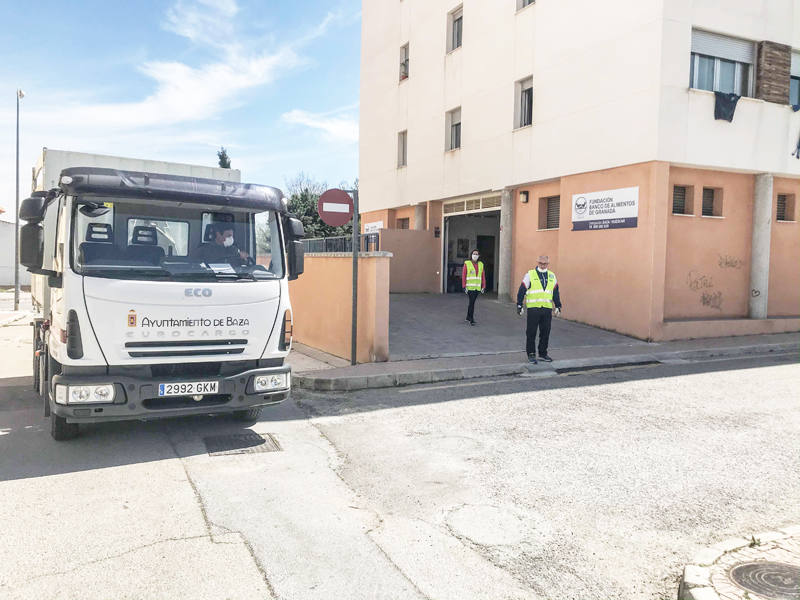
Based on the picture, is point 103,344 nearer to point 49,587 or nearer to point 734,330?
point 49,587

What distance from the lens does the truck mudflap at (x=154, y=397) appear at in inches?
217

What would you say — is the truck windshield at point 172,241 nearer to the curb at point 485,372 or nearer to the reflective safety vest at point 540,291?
the curb at point 485,372

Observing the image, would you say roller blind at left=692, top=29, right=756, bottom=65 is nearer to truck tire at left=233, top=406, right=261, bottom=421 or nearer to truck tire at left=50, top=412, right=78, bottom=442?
truck tire at left=233, top=406, right=261, bottom=421

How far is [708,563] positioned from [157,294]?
15.4 feet

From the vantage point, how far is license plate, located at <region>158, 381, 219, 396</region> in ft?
18.8

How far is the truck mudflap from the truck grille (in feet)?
0.74

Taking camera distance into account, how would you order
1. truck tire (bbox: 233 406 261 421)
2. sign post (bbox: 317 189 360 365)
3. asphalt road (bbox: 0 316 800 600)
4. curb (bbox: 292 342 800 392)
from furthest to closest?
sign post (bbox: 317 189 360 365) → curb (bbox: 292 342 800 392) → truck tire (bbox: 233 406 261 421) → asphalt road (bbox: 0 316 800 600)

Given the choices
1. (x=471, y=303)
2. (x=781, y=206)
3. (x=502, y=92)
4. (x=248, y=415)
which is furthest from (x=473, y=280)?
(x=248, y=415)

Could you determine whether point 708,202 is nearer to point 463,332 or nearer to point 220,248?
point 463,332

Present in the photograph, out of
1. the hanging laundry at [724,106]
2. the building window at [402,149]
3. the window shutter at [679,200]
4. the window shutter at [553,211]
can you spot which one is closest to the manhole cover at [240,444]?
the window shutter at [679,200]

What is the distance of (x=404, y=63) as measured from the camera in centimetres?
2462

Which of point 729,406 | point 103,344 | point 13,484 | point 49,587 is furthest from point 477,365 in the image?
point 49,587

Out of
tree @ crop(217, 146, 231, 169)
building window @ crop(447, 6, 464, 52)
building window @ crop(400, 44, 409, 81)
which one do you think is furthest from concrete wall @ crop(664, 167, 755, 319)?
tree @ crop(217, 146, 231, 169)

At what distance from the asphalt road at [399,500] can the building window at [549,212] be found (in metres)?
9.73
